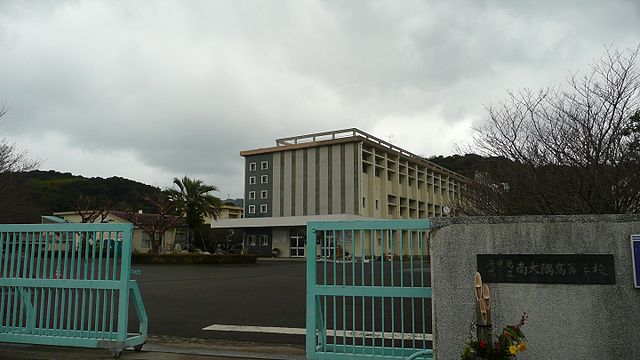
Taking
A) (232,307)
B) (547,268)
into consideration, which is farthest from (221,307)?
(547,268)

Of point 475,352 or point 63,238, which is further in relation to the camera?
point 63,238

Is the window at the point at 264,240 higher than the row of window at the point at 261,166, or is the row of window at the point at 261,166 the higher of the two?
the row of window at the point at 261,166

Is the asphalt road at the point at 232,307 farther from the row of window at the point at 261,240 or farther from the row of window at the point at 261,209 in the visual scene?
the row of window at the point at 261,209

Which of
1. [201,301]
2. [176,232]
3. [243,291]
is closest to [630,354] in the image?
[201,301]

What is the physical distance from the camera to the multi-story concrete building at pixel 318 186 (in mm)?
44625

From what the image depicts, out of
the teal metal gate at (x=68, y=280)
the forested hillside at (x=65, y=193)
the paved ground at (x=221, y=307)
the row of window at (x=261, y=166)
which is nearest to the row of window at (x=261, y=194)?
the row of window at (x=261, y=166)

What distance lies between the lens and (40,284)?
21.2 ft

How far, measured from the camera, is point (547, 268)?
4887 millimetres

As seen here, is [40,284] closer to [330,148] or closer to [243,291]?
[243,291]

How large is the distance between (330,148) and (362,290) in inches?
1589

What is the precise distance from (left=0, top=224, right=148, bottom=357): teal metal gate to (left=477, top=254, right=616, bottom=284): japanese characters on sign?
4277 millimetres

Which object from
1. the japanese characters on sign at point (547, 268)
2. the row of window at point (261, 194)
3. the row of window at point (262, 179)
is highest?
the row of window at point (262, 179)

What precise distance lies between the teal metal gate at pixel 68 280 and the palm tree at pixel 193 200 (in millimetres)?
37647

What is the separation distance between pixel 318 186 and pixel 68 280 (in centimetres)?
4015
